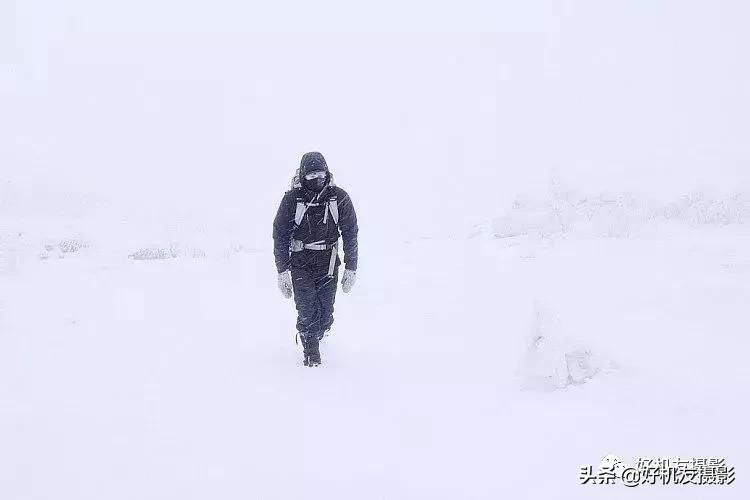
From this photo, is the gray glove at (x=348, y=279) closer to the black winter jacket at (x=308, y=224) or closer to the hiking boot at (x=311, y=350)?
the black winter jacket at (x=308, y=224)

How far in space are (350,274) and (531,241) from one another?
5953 mm

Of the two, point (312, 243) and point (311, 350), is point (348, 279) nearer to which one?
point (312, 243)

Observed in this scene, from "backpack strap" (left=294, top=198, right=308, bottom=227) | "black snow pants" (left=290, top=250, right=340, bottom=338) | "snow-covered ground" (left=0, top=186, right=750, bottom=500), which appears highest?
"backpack strap" (left=294, top=198, right=308, bottom=227)

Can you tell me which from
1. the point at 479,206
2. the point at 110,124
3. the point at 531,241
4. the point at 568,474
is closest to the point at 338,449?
the point at 568,474

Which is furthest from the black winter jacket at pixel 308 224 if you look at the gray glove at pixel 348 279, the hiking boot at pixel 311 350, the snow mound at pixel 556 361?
the snow mound at pixel 556 361

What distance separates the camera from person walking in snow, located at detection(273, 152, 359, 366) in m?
4.41

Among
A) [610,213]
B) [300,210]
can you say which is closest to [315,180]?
[300,210]

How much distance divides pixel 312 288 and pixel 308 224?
633 mm

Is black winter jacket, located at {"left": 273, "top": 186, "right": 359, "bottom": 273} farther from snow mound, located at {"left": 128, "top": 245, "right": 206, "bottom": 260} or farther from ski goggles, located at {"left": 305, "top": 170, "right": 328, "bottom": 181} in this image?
snow mound, located at {"left": 128, "top": 245, "right": 206, "bottom": 260}

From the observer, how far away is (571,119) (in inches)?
1593

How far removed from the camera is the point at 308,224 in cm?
452

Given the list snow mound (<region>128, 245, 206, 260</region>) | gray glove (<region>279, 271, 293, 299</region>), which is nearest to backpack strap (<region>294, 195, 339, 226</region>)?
gray glove (<region>279, 271, 293, 299</region>)

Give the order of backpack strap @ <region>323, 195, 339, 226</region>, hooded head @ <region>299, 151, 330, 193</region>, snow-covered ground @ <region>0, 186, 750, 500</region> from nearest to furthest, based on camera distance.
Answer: snow-covered ground @ <region>0, 186, 750, 500</region>, hooded head @ <region>299, 151, 330, 193</region>, backpack strap @ <region>323, 195, 339, 226</region>

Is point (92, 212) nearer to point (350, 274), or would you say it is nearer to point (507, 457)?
point (350, 274)
